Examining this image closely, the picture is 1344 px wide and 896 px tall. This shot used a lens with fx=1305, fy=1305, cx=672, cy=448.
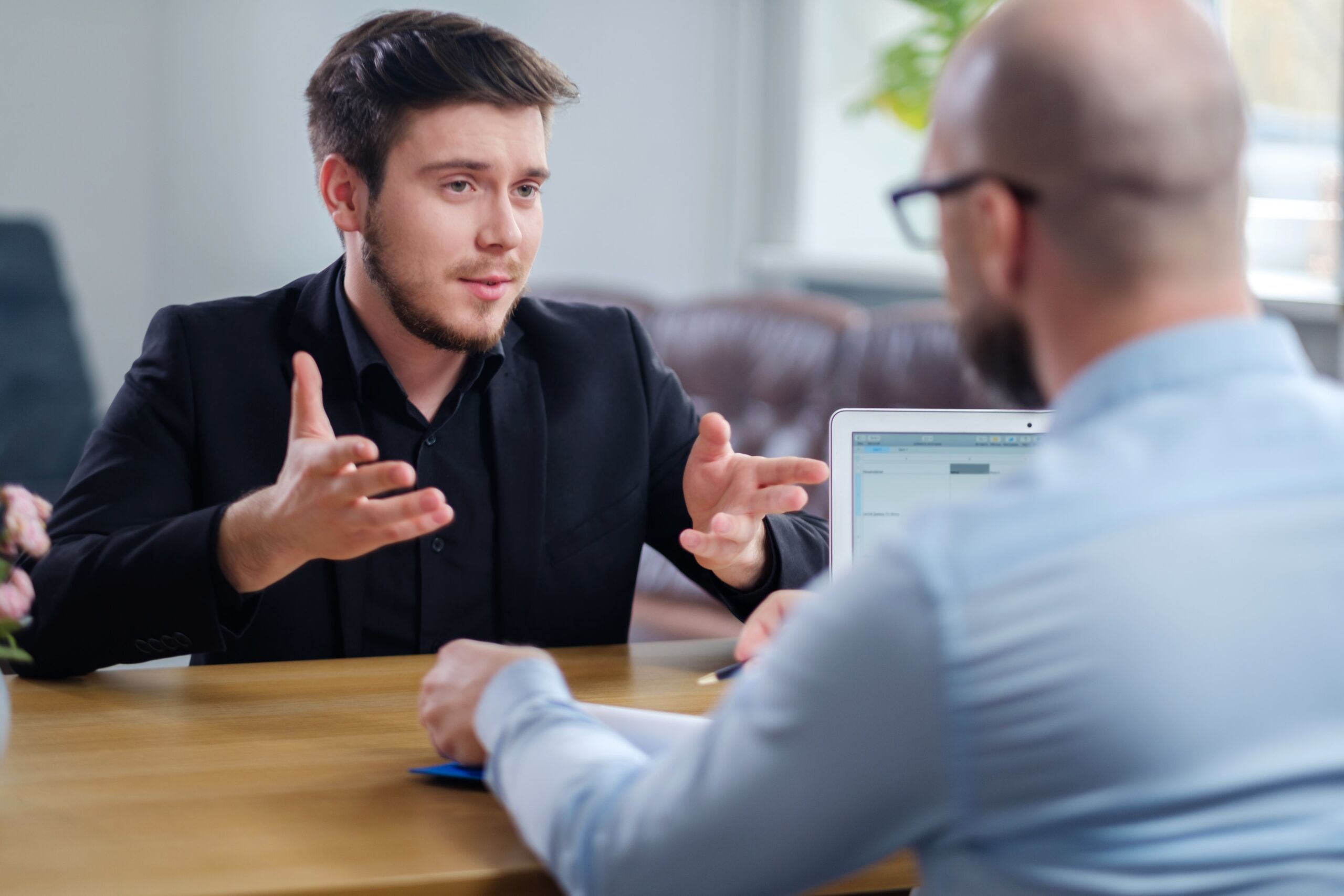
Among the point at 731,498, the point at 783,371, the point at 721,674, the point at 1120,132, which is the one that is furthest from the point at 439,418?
the point at 783,371

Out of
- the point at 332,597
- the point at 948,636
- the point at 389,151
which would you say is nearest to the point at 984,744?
the point at 948,636

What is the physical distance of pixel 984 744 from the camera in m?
0.62

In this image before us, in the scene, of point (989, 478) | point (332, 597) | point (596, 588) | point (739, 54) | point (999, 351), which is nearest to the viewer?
point (999, 351)

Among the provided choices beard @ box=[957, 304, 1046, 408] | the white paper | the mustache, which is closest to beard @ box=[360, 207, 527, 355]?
the mustache

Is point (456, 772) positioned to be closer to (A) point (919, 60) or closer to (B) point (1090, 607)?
(B) point (1090, 607)

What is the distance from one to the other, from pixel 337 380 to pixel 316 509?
0.43 m

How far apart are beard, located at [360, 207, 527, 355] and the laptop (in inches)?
18.0

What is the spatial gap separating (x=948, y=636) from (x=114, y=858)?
1.86 feet

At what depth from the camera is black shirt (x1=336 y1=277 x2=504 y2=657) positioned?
1.51 meters

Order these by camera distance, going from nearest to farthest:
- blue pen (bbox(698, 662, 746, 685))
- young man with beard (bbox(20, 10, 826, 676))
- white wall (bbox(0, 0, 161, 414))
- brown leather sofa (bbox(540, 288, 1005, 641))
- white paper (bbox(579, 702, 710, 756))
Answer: white paper (bbox(579, 702, 710, 756)) < blue pen (bbox(698, 662, 746, 685)) < young man with beard (bbox(20, 10, 826, 676)) < brown leather sofa (bbox(540, 288, 1005, 641)) < white wall (bbox(0, 0, 161, 414))

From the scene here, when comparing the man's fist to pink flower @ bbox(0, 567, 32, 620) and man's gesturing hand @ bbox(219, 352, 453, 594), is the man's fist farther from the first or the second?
pink flower @ bbox(0, 567, 32, 620)

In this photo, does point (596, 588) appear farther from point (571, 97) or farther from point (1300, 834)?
point (1300, 834)

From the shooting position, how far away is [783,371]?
3252mm

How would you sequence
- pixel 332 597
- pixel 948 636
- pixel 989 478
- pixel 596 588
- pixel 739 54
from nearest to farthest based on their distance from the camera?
1. pixel 948 636
2. pixel 989 478
3. pixel 332 597
4. pixel 596 588
5. pixel 739 54
